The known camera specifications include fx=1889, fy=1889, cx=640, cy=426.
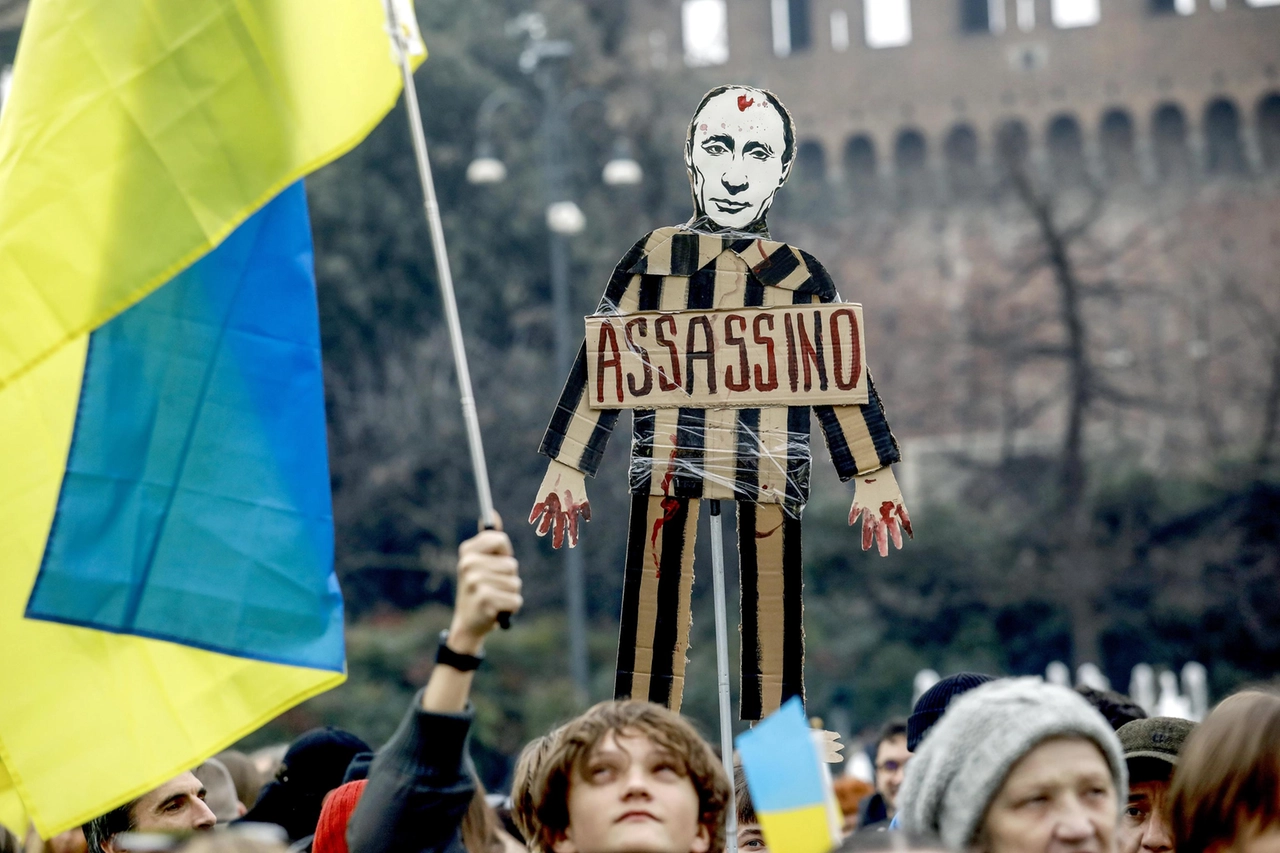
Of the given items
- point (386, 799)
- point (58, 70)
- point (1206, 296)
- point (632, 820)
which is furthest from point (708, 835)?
point (1206, 296)

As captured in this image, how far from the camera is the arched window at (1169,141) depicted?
4269 centimetres

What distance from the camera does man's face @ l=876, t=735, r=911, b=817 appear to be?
5.85m

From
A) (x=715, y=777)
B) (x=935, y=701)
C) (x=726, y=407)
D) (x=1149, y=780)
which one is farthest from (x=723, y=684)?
(x=715, y=777)

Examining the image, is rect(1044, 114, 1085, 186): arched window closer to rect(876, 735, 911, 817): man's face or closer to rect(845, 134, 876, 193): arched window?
rect(845, 134, 876, 193): arched window

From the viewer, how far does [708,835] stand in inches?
131

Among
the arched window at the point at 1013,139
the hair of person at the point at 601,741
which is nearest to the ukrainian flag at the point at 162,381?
the hair of person at the point at 601,741

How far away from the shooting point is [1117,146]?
4325 centimetres

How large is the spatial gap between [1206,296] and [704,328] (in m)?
33.7

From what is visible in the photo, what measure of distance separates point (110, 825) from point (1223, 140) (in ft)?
138

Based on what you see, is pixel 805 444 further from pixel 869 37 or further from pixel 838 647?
pixel 869 37

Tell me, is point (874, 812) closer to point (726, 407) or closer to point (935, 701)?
point (935, 701)

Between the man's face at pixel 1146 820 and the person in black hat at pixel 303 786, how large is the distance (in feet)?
6.86

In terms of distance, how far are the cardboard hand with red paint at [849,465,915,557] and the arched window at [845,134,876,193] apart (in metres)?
40.5

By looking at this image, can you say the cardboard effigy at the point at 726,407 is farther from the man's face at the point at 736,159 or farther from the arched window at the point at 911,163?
the arched window at the point at 911,163
